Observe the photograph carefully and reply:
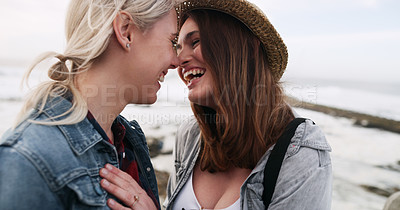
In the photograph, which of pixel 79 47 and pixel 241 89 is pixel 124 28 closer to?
pixel 79 47

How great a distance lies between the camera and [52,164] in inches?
48.7

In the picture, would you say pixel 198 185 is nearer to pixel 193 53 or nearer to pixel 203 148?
pixel 203 148

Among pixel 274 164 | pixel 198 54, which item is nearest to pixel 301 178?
pixel 274 164

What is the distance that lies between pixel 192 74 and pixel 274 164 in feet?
3.26

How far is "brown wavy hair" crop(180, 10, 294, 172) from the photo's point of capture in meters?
2.23

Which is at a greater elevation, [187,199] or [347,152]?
[187,199]

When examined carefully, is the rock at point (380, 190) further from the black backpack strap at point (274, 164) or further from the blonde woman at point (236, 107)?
the black backpack strap at point (274, 164)

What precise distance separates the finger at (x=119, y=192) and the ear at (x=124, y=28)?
707 millimetres

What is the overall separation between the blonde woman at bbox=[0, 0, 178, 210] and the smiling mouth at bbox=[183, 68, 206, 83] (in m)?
0.45

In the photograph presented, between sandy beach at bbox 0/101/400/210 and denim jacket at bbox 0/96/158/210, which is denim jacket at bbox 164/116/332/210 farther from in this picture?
sandy beach at bbox 0/101/400/210

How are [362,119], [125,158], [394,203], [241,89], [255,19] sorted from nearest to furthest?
[125,158]
[255,19]
[241,89]
[394,203]
[362,119]

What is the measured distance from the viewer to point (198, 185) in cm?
237

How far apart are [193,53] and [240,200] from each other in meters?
1.15

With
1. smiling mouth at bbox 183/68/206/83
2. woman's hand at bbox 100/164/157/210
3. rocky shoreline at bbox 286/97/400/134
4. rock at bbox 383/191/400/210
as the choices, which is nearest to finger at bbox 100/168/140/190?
woman's hand at bbox 100/164/157/210
